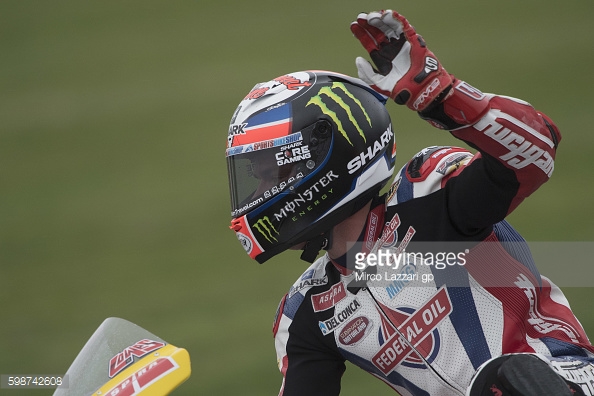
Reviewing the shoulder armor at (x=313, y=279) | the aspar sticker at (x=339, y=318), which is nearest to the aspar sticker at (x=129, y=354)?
the aspar sticker at (x=339, y=318)

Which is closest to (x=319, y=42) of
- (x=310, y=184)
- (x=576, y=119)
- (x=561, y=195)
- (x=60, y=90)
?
(x=60, y=90)

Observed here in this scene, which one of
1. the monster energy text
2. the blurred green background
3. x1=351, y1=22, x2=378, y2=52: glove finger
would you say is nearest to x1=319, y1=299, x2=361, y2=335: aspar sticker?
the monster energy text

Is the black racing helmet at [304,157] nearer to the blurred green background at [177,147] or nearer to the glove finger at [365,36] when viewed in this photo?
the glove finger at [365,36]

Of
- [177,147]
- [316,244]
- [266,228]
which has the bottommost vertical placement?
[177,147]

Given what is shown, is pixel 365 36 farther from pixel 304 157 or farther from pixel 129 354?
pixel 129 354

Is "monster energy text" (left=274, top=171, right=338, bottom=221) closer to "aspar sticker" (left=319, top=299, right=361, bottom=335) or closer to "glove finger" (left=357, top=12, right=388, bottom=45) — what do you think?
"aspar sticker" (left=319, top=299, right=361, bottom=335)

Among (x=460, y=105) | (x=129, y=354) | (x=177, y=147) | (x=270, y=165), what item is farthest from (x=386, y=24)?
(x=177, y=147)

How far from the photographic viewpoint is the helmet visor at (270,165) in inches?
161

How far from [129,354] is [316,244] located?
1.21m

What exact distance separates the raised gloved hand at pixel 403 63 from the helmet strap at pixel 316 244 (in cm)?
96

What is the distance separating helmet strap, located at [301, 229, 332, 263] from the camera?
429cm

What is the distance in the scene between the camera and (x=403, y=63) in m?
3.50

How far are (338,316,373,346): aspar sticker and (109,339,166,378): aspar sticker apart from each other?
1.05 meters

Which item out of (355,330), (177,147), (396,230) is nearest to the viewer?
(396,230)
